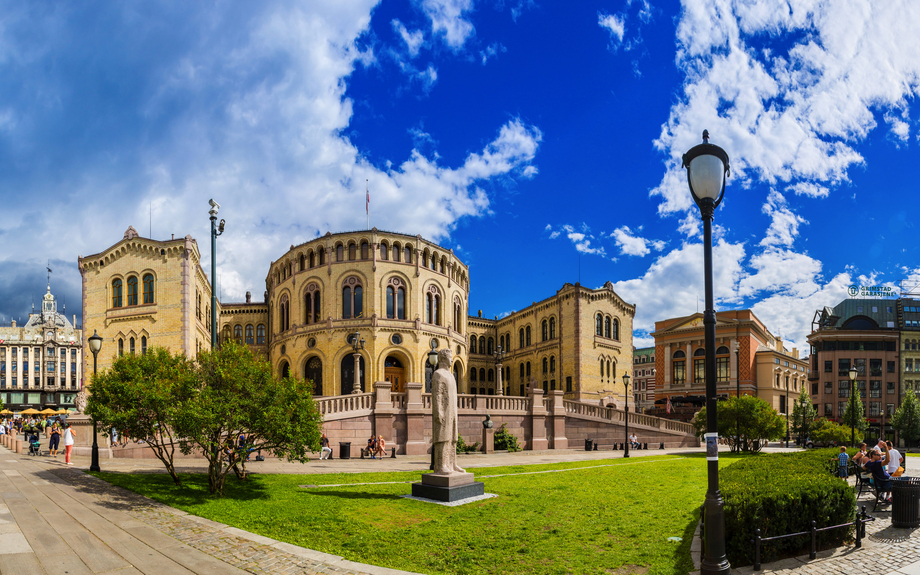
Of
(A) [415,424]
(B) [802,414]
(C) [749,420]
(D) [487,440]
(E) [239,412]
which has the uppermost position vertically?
(E) [239,412]

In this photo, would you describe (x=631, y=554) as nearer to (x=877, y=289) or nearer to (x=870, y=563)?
(x=870, y=563)

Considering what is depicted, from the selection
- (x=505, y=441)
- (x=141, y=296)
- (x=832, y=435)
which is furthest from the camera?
Result: (x=141, y=296)

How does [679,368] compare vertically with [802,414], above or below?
above

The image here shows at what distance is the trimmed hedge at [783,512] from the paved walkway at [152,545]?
244mm

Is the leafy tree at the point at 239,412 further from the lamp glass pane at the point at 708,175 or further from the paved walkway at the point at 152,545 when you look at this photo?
the lamp glass pane at the point at 708,175

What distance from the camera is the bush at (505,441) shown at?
31.4 m

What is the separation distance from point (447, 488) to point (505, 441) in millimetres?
19176

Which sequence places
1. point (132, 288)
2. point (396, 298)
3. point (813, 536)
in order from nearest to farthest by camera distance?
point (813, 536), point (132, 288), point (396, 298)

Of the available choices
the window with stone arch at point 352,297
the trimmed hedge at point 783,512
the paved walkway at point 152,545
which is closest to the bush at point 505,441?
the window with stone arch at point 352,297

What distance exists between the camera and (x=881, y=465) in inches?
513

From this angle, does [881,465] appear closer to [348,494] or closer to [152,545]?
[348,494]

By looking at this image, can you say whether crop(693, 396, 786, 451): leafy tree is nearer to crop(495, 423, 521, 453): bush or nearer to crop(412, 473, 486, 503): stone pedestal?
crop(495, 423, 521, 453): bush

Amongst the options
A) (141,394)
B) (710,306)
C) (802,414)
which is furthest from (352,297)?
(802,414)

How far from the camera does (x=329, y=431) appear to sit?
2744 cm
